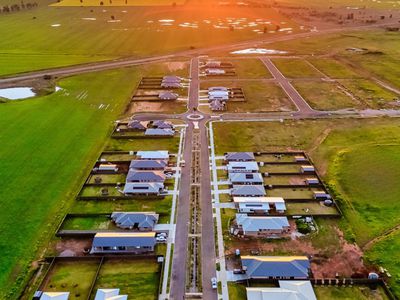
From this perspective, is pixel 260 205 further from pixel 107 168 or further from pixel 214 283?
pixel 107 168

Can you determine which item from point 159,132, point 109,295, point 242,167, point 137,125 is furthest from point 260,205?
point 137,125

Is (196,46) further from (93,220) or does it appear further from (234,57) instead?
(93,220)

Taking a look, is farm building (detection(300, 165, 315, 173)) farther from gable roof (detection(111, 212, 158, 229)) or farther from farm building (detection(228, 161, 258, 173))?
gable roof (detection(111, 212, 158, 229))

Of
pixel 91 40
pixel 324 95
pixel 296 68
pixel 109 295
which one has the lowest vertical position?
pixel 109 295

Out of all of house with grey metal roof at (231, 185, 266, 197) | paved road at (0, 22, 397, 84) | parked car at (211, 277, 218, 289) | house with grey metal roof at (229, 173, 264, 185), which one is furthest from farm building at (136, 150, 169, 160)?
paved road at (0, 22, 397, 84)

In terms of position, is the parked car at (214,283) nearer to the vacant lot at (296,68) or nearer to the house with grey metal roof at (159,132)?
the house with grey metal roof at (159,132)

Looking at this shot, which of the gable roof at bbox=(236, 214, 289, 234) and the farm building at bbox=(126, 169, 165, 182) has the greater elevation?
the farm building at bbox=(126, 169, 165, 182)
